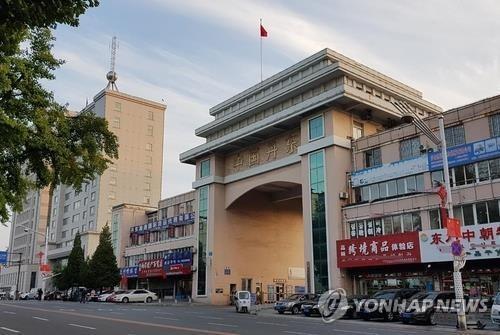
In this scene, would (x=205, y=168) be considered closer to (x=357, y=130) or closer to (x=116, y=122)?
(x=357, y=130)

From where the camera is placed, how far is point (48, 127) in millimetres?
15281

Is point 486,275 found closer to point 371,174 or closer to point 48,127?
point 371,174

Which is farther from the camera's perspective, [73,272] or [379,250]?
[73,272]

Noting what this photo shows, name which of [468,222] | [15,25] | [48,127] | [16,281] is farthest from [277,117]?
[16,281]

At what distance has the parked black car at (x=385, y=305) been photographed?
27.3m

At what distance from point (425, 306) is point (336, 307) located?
8.54 meters

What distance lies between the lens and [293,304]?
36.3 metres

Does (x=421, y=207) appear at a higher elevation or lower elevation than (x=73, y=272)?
higher

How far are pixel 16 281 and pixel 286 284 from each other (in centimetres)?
8363

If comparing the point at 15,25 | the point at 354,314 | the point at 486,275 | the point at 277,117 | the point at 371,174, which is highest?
the point at 277,117

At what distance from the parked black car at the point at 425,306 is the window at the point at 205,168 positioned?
34.7 metres

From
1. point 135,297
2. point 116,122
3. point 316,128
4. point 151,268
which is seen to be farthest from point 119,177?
point 316,128

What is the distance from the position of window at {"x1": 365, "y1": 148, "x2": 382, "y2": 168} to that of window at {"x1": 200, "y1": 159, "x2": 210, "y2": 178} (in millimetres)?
21055

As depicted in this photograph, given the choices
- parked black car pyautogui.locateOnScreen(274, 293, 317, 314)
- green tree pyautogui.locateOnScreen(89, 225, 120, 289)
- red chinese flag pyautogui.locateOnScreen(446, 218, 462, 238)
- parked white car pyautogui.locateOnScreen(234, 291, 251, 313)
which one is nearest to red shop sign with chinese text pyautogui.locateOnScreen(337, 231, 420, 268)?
parked black car pyautogui.locateOnScreen(274, 293, 317, 314)
